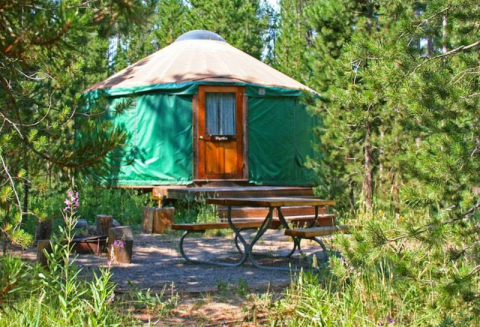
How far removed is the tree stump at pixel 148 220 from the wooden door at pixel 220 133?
2.37 metres

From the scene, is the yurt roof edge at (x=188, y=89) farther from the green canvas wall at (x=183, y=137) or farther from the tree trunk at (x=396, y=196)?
the tree trunk at (x=396, y=196)

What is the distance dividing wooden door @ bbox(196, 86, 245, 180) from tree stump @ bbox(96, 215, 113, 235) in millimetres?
3878

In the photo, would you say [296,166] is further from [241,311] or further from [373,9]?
[241,311]

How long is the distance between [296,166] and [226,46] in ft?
10.4

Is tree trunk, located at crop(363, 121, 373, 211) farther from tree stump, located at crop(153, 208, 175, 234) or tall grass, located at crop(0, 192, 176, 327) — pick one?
tall grass, located at crop(0, 192, 176, 327)

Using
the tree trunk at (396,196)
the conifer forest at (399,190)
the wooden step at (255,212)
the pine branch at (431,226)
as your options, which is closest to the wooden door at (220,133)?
the wooden step at (255,212)

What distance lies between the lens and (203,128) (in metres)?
10.2

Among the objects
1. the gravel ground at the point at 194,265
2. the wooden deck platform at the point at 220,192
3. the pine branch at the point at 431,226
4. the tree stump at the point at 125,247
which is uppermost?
the pine branch at the point at 431,226

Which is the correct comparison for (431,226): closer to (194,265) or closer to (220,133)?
(194,265)

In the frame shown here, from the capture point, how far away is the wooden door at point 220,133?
33.5 ft

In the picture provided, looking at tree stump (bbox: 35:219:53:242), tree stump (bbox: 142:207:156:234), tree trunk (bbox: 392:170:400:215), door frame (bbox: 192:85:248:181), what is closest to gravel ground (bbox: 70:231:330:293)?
tree stump (bbox: 142:207:156:234)

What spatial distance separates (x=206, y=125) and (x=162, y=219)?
2.80 metres

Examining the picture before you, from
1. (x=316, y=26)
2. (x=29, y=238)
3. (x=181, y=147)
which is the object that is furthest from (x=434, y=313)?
(x=181, y=147)

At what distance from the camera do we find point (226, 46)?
1267cm
